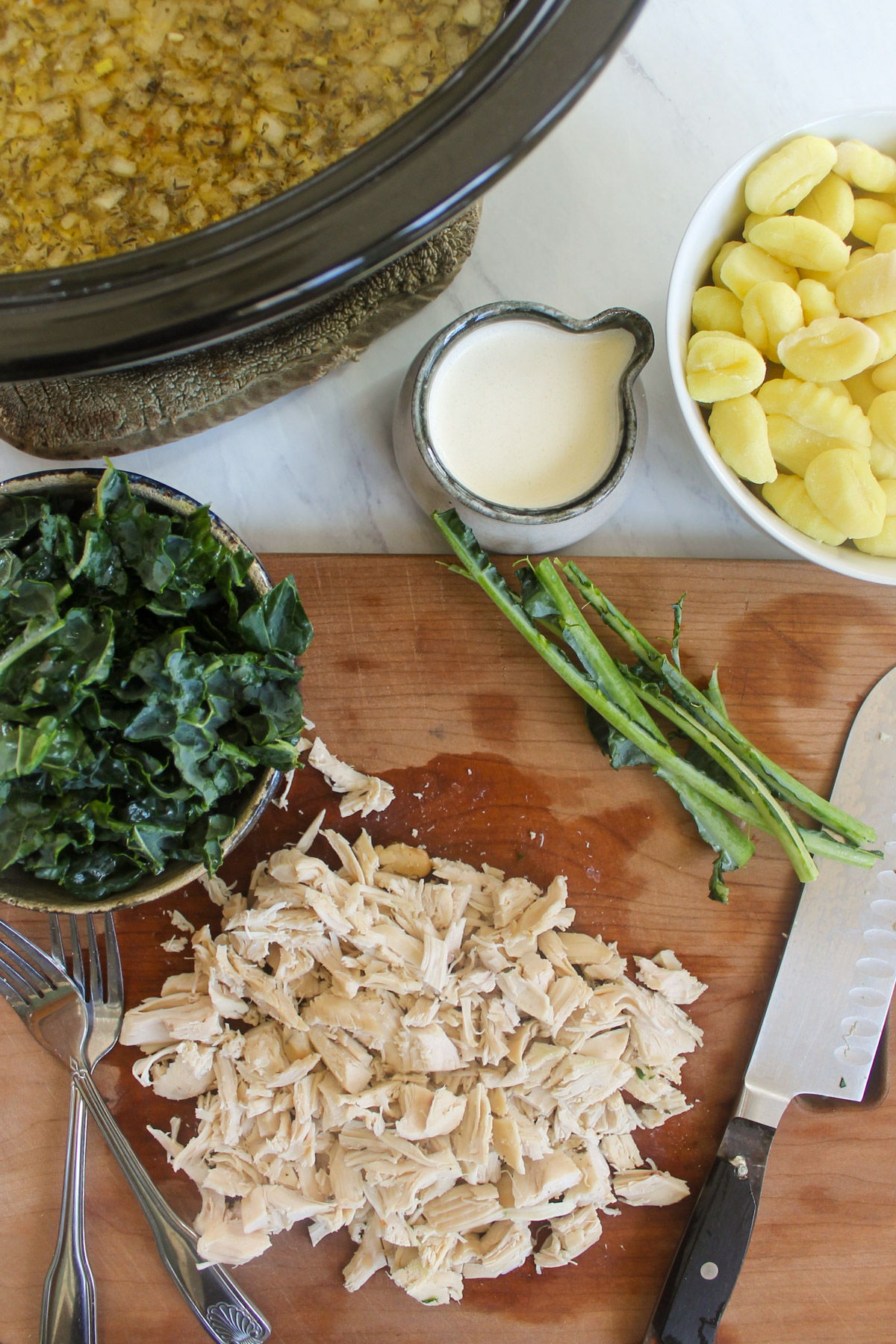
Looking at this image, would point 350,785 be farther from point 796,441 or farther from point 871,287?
point 871,287

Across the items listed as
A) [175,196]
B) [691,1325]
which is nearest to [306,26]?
[175,196]

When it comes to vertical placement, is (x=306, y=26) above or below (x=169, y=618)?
above

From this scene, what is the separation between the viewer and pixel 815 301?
1.08 metres

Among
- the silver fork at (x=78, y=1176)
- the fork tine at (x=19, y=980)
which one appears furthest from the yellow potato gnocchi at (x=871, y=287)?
the fork tine at (x=19, y=980)

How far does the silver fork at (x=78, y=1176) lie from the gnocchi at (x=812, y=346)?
953mm

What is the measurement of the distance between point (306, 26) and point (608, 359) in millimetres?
477

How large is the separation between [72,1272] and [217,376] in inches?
42.6

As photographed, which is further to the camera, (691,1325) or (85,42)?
(691,1325)

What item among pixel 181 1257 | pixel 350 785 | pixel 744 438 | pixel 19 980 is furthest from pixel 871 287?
pixel 181 1257

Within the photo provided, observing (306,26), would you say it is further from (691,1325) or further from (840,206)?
(691,1325)

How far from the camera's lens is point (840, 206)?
109cm

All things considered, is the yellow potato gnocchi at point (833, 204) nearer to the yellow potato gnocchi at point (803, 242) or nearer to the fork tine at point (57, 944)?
the yellow potato gnocchi at point (803, 242)

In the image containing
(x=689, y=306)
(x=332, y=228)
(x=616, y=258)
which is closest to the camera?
(x=332, y=228)

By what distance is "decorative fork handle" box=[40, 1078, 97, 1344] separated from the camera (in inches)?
44.6
